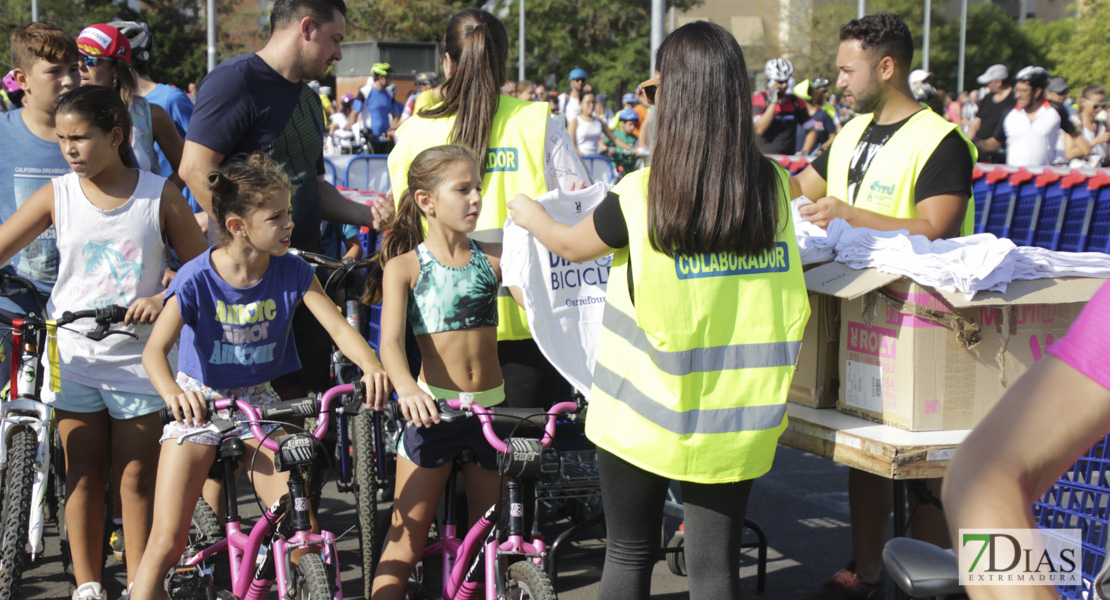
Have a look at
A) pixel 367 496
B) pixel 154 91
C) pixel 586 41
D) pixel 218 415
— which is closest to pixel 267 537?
pixel 218 415

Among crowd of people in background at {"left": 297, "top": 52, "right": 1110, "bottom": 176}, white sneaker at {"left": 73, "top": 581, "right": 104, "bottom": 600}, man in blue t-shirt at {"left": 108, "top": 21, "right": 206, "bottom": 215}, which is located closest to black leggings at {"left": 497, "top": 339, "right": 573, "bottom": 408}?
white sneaker at {"left": 73, "top": 581, "right": 104, "bottom": 600}

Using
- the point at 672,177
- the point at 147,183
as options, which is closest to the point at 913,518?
the point at 672,177

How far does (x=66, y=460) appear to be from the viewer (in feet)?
13.0

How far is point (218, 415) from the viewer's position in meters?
3.28

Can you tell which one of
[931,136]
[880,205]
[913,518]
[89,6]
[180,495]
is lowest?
[913,518]

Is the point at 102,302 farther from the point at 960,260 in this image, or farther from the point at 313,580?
the point at 960,260

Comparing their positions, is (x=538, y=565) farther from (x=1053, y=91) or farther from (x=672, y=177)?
(x=1053, y=91)

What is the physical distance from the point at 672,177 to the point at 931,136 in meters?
1.61

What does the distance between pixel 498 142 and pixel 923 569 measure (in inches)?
106

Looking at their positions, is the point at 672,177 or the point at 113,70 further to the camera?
the point at 113,70

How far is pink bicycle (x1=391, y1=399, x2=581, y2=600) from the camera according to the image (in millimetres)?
3066

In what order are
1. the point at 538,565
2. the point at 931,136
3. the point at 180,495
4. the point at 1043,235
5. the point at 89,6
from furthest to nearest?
the point at 89,6, the point at 1043,235, the point at 931,136, the point at 180,495, the point at 538,565

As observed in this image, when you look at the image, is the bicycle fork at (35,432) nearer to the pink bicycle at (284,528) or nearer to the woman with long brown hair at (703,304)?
the pink bicycle at (284,528)

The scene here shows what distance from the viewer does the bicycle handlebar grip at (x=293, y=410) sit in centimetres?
309
